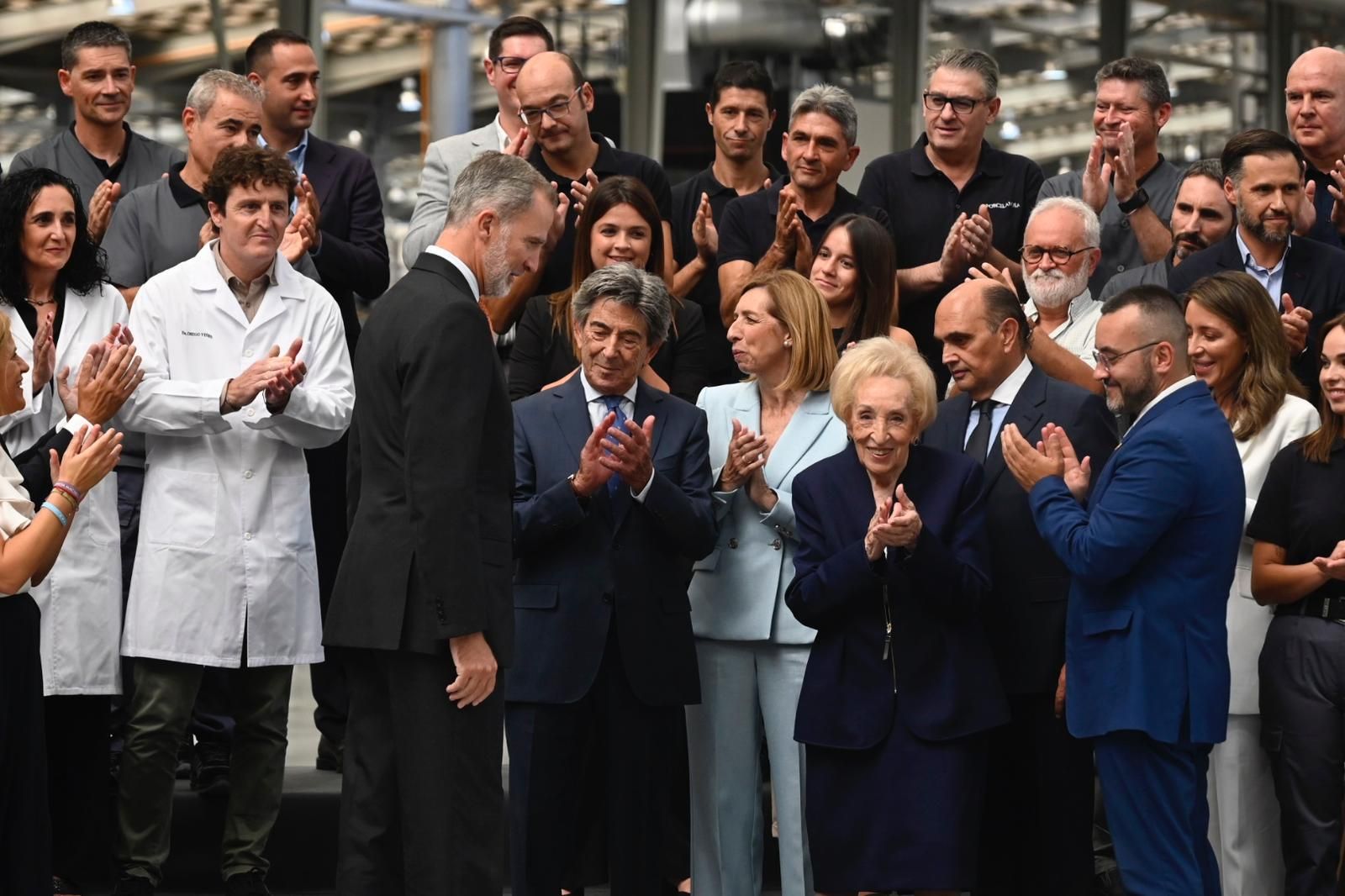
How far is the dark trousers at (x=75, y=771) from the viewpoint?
184 inches

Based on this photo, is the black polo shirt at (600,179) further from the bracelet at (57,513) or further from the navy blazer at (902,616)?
the bracelet at (57,513)

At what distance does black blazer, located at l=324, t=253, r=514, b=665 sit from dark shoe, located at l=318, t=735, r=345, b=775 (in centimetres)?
154

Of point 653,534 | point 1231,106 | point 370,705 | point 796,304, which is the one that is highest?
point 1231,106

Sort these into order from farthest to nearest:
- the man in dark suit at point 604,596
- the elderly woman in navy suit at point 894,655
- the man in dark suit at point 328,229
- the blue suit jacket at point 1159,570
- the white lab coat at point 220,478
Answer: the man in dark suit at point 328,229, the white lab coat at point 220,478, the man in dark suit at point 604,596, the elderly woman in navy suit at point 894,655, the blue suit jacket at point 1159,570

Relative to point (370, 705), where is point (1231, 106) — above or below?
above

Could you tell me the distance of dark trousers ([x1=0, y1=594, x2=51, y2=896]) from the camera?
3.96 metres

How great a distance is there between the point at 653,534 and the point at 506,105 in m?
1.79

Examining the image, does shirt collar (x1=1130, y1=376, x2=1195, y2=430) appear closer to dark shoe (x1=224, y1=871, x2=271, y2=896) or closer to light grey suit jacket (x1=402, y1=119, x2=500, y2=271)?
light grey suit jacket (x1=402, y1=119, x2=500, y2=271)

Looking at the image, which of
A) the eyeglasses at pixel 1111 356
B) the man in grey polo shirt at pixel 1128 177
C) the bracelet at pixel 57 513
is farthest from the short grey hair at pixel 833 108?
the bracelet at pixel 57 513

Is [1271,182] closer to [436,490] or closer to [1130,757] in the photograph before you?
[1130,757]

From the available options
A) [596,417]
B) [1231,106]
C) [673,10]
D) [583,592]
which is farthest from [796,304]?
[1231,106]

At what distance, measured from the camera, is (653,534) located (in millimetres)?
4680

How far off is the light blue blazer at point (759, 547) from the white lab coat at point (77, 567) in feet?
4.62

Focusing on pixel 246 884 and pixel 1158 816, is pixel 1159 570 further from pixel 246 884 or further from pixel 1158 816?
pixel 246 884
